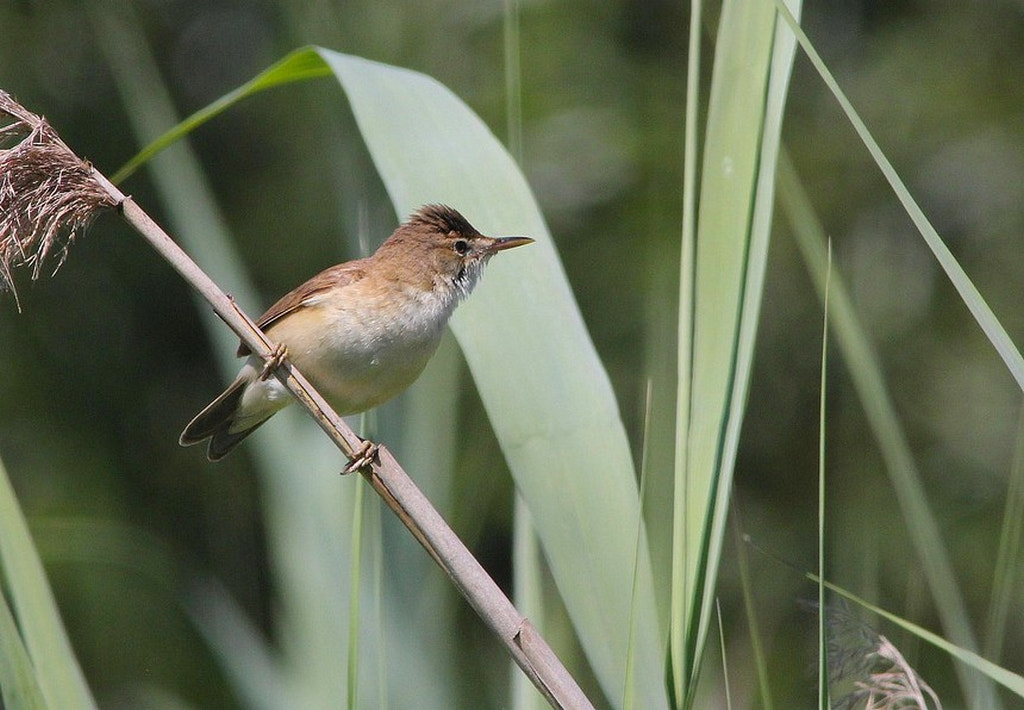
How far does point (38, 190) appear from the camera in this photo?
4.79 feet

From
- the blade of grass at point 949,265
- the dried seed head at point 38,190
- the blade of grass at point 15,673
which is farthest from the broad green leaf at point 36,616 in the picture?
the blade of grass at point 949,265

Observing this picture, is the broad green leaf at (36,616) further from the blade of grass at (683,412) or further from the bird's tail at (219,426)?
the bird's tail at (219,426)

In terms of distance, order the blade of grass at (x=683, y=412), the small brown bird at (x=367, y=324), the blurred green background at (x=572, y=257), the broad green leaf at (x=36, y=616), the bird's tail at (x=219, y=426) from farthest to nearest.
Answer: the blurred green background at (x=572, y=257)
the bird's tail at (x=219, y=426)
the small brown bird at (x=367, y=324)
the broad green leaf at (x=36, y=616)
the blade of grass at (x=683, y=412)

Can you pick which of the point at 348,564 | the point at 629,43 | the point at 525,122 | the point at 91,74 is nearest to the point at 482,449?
the point at 348,564

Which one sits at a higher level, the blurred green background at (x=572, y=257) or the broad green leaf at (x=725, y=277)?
the blurred green background at (x=572, y=257)

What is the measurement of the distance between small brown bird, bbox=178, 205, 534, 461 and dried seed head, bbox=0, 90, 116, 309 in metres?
0.76

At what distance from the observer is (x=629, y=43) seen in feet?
19.6

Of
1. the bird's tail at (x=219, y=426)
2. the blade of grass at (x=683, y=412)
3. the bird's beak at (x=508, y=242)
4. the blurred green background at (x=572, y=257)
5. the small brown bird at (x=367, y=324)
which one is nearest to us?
the blade of grass at (x=683, y=412)

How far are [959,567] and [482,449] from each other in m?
3.41

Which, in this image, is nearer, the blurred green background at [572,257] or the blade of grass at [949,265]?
the blade of grass at [949,265]

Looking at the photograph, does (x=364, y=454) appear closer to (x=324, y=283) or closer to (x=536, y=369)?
(x=536, y=369)

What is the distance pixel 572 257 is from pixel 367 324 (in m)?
3.41

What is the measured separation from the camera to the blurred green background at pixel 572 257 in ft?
17.4

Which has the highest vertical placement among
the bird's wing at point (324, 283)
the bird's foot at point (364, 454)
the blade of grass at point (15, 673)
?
the bird's wing at point (324, 283)
